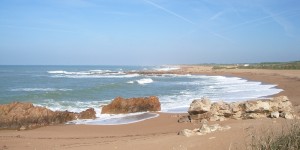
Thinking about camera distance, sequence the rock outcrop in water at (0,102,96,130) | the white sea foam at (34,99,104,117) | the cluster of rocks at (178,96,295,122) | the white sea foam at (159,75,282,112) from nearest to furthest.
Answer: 1. the cluster of rocks at (178,96,295,122)
2. the rock outcrop in water at (0,102,96,130)
3. the white sea foam at (34,99,104,117)
4. the white sea foam at (159,75,282,112)

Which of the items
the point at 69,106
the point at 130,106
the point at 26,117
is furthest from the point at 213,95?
the point at 26,117

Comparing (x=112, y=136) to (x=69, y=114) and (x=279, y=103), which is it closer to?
(x=69, y=114)

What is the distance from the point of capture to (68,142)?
12.0 meters

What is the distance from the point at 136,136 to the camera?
497 inches

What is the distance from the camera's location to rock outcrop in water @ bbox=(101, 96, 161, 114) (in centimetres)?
1966

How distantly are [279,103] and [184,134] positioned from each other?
5.11 m

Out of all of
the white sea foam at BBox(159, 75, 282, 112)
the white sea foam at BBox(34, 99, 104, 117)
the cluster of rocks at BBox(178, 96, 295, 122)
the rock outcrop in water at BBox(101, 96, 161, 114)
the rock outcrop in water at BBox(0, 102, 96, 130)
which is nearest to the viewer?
the cluster of rocks at BBox(178, 96, 295, 122)

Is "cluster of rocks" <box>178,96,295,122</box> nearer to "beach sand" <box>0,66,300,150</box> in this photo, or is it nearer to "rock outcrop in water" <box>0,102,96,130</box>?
"beach sand" <box>0,66,300,150</box>

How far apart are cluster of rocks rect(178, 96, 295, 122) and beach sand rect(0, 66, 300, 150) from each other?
68cm

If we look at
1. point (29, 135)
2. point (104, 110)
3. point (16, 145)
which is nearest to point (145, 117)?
point (104, 110)

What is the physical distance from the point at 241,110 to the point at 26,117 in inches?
395

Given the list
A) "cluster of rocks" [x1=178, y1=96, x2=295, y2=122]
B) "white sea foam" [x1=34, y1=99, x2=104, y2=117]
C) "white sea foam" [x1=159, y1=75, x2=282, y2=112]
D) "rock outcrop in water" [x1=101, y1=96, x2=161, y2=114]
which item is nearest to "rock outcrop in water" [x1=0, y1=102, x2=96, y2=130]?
"rock outcrop in water" [x1=101, y1=96, x2=161, y2=114]

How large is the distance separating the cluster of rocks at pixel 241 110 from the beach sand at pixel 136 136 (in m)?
0.68

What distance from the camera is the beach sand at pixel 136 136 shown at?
863 cm
